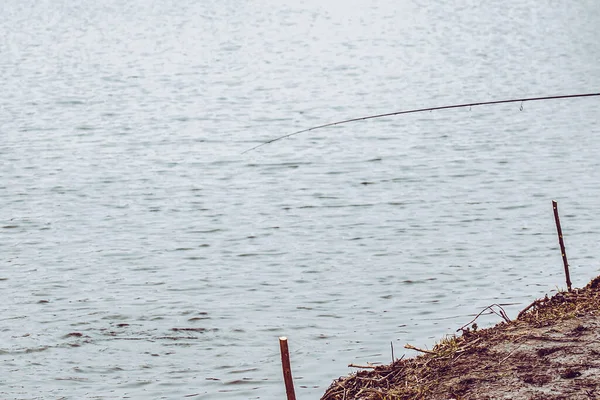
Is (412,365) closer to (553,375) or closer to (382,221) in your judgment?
(553,375)

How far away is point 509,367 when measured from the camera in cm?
467

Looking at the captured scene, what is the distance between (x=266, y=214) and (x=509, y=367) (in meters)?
7.16

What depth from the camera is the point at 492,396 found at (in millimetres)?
4371

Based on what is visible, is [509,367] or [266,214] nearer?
[509,367]

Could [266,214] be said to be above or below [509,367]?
above

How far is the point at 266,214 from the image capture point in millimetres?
11641

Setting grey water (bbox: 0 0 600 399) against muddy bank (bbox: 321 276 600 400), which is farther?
grey water (bbox: 0 0 600 399)

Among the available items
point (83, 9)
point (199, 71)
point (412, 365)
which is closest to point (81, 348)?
point (412, 365)

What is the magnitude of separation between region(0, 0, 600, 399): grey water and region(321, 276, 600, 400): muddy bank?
162cm

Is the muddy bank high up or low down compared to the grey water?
down

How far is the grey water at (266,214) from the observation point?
756 cm

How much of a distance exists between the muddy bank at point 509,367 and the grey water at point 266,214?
1624mm

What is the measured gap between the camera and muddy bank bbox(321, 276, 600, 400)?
4.39 m

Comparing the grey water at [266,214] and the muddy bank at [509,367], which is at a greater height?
the grey water at [266,214]
